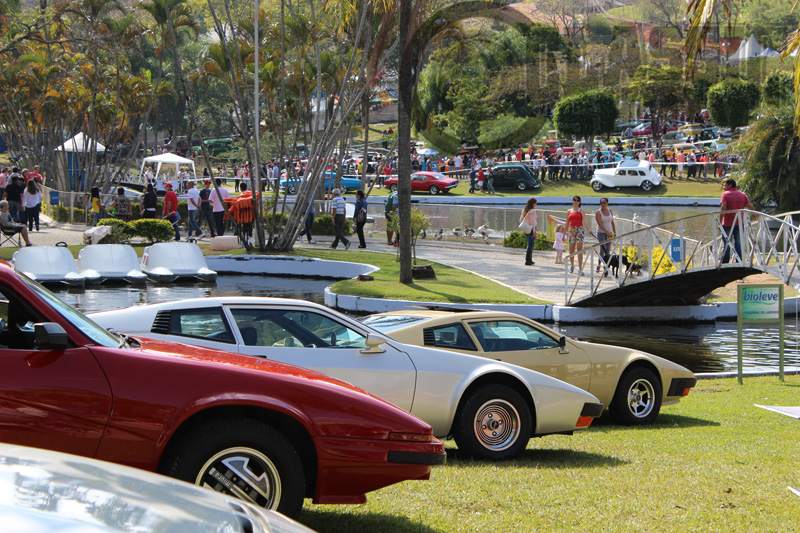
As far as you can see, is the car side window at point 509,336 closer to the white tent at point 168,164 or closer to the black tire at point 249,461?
the black tire at point 249,461

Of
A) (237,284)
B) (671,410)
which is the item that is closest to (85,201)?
(237,284)

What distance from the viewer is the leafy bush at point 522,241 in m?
28.3

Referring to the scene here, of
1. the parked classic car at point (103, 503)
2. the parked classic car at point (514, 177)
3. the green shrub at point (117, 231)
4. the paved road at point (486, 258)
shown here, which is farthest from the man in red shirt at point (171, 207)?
the parked classic car at point (514, 177)

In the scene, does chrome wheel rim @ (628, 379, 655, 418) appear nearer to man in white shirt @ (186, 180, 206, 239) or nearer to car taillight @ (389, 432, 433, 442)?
car taillight @ (389, 432, 433, 442)

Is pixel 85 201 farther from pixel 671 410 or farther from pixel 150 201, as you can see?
pixel 671 410

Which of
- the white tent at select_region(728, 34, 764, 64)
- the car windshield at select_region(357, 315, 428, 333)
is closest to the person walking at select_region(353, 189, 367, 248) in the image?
the car windshield at select_region(357, 315, 428, 333)

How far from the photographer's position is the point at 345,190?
58.0 meters

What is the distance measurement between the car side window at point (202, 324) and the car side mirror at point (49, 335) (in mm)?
2219

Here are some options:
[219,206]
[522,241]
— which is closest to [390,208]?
[522,241]

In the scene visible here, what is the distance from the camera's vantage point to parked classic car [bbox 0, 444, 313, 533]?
7.23ft

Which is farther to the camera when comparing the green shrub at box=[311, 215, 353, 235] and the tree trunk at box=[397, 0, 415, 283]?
the green shrub at box=[311, 215, 353, 235]

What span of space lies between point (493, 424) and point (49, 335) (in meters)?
3.97

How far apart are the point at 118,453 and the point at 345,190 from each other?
54084 mm

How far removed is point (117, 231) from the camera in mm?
24094
